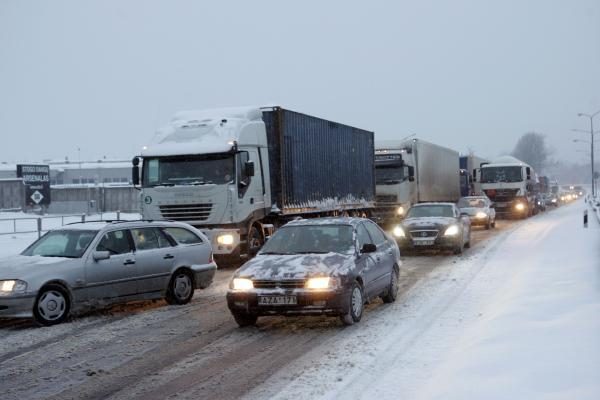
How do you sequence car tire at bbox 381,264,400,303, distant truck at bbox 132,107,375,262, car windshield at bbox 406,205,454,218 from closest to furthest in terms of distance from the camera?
car tire at bbox 381,264,400,303 → distant truck at bbox 132,107,375,262 → car windshield at bbox 406,205,454,218

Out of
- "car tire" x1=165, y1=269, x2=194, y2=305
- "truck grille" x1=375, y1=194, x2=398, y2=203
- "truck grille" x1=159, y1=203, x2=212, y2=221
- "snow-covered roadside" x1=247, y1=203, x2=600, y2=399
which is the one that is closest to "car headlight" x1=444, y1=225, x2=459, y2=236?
"snow-covered roadside" x1=247, y1=203, x2=600, y2=399

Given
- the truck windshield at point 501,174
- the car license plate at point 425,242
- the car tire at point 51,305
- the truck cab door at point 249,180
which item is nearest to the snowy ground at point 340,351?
the car tire at point 51,305

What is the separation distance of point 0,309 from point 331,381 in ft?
17.4

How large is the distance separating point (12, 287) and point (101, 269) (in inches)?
52.3

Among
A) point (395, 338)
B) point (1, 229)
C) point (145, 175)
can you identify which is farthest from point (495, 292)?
point (1, 229)

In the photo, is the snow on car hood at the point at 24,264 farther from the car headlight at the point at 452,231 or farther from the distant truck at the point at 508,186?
the distant truck at the point at 508,186

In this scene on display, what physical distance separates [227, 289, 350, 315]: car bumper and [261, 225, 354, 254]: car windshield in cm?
106

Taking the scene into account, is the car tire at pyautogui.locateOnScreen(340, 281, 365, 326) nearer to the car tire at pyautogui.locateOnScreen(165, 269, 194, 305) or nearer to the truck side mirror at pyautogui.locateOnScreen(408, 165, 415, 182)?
the car tire at pyautogui.locateOnScreen(165, 269, 194, 305)

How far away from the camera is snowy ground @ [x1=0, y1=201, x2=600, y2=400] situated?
6164mm

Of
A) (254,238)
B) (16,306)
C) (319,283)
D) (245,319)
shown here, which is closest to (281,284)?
(319,283)

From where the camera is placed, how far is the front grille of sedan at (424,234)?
18359 millimetres

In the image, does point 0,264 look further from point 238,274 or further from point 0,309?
point 238,274

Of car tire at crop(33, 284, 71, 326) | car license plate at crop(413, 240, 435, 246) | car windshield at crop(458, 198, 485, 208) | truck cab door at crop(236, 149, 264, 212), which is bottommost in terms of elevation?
car tire at crop(33, 284, 71, 326)

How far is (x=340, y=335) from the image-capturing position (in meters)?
8.79
